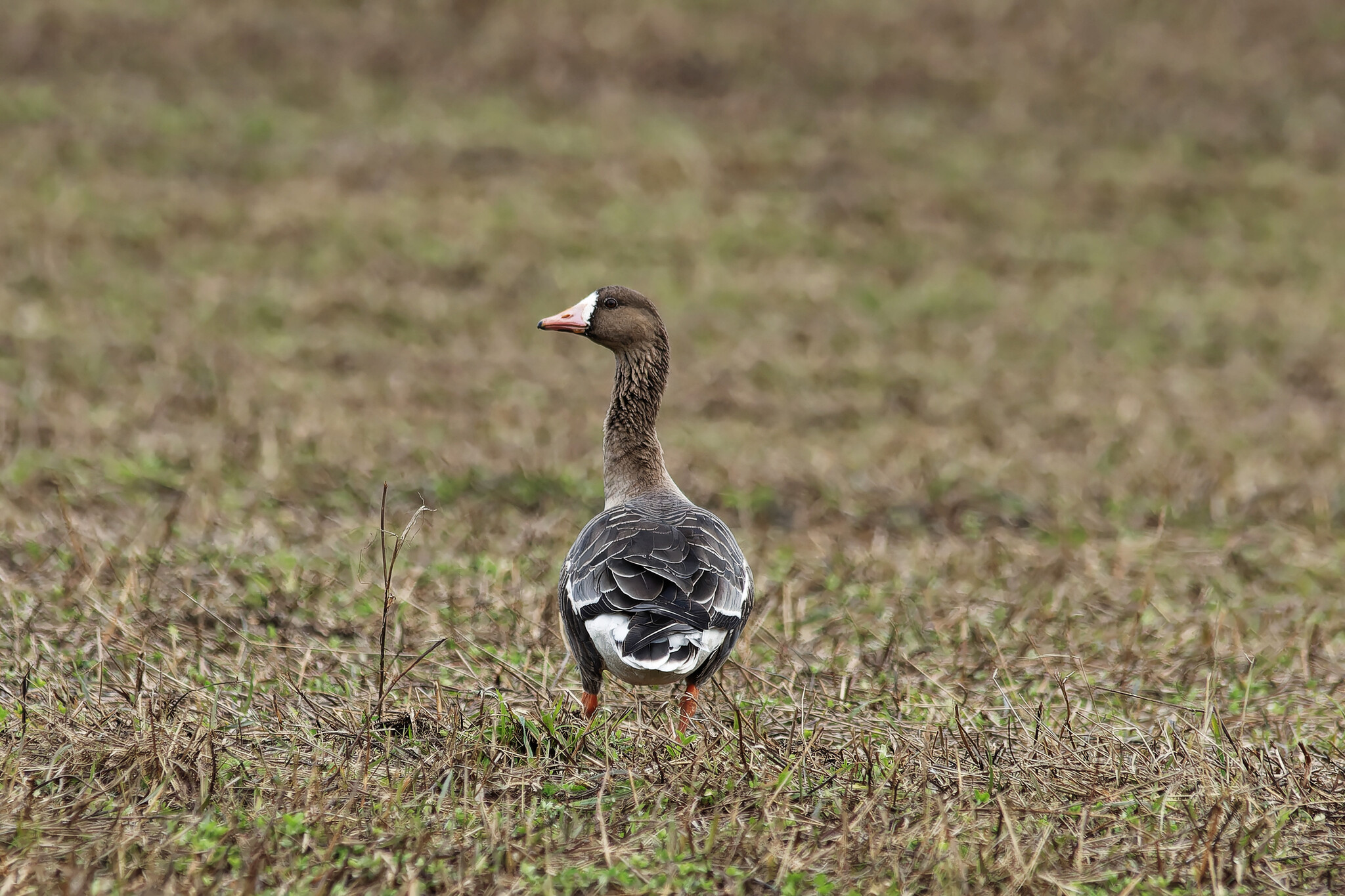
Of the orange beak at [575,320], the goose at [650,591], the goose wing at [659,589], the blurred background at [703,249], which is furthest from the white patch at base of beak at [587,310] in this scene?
the blurred background at [703,249]

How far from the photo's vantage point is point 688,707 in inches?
198

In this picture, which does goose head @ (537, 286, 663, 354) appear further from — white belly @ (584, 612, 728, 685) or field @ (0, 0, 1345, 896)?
white belly @ (584, 612, 728, 685)

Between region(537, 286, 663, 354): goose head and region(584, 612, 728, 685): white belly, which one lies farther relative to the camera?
region(537, 286, 663, 354): goose head

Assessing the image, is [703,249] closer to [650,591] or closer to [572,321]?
[572,321]

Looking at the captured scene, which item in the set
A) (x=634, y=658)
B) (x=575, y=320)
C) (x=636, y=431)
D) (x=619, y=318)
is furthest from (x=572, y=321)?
(x=634, y=658)

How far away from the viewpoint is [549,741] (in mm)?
4598

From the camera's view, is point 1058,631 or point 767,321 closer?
point 1058,631

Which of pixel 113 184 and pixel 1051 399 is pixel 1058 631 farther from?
pixel 113 184

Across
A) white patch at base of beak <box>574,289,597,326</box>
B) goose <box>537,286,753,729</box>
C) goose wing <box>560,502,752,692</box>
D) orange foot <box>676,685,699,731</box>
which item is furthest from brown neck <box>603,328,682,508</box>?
orange foot <box>676,685,699,731</box>

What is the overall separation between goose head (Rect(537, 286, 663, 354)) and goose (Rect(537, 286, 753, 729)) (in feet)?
0.86

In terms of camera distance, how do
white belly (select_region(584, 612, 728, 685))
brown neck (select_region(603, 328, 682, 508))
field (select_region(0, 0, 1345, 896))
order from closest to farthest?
field (select_region(0, 0, 1345, 896)) < white belly (select_region(584, 612, 728, 685)) < brown neck (select_region(603, 328, 682, 508))

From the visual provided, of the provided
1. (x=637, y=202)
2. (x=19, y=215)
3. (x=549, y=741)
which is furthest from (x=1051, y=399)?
(x=19, y=215)

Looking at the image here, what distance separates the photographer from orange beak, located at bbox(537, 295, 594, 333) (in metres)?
6.19

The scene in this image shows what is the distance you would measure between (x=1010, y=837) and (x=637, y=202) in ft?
50.5
